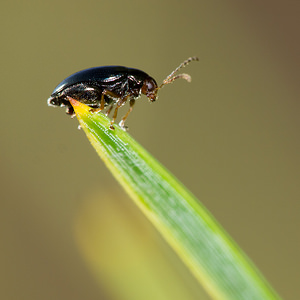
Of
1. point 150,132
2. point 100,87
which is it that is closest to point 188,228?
point 100,87

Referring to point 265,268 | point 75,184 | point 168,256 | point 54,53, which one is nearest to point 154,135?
point 75,184

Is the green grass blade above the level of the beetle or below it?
below

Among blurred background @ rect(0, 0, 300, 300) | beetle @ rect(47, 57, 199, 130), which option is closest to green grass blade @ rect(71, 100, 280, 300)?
beetle @ rect(47, 57, 199, 130)

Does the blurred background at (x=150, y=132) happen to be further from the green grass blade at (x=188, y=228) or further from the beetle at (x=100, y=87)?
the green grass blade at (x=188, y=228)

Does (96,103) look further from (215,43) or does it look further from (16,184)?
(215,43)

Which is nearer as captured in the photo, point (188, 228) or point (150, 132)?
point (188, 228)

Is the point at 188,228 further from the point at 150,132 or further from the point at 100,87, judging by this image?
the point at 150,132

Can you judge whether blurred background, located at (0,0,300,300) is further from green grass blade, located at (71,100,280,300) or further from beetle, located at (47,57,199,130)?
green grass blade, located at (71,100,280,300)
